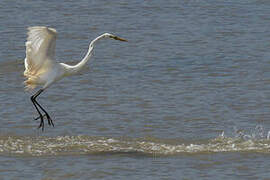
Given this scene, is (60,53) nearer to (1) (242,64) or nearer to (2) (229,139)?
(1) (242,64)

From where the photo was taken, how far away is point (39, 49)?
32.7 feet

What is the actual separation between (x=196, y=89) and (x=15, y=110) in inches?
113

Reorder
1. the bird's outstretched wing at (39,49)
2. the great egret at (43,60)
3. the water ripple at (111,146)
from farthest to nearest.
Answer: the water ripple at (111,146), the great egret at (43,60), the bird's outstretched wing at (39,49)

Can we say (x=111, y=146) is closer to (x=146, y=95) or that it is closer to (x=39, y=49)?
(x=39, y=49)

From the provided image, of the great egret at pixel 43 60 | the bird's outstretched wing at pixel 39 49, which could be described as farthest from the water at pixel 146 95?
the bird's outstretched wing at pixel 39 49

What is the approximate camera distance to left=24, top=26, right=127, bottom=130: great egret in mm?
9672

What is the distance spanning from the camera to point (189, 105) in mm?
11883

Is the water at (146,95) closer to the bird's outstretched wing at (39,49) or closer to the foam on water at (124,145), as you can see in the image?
the foam on water at (124,145)

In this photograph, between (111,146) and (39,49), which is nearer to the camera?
(39,49)

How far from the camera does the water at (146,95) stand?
958cm

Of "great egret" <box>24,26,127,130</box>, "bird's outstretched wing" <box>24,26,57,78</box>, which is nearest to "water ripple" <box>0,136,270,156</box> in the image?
"great egret" <box>24,26,127,130</box>

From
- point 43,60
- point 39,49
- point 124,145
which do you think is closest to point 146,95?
point 124,145

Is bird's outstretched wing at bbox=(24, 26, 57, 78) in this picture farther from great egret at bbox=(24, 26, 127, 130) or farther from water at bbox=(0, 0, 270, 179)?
water at bbox=(0, 0, 270, 179)

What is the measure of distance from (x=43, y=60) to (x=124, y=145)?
1500 mm
